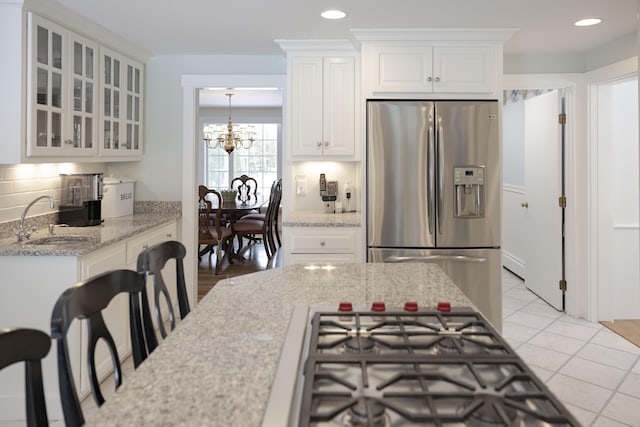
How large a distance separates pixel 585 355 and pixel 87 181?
3632mm

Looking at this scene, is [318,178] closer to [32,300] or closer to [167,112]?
[167,112]

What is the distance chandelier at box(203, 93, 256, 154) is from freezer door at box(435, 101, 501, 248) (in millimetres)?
4819

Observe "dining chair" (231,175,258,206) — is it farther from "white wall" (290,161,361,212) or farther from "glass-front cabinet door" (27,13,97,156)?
"glass-front cabinet door" (27,13,97,156)

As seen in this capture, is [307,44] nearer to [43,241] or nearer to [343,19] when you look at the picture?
[343,19]

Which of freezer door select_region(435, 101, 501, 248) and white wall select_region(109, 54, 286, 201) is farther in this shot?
white wall select_region(109, 54, 286, 201)

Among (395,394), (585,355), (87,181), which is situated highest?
(87,181)

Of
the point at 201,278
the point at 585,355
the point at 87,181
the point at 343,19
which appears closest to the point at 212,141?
the point at 201,278

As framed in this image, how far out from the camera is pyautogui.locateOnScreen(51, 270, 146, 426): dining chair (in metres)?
1.05

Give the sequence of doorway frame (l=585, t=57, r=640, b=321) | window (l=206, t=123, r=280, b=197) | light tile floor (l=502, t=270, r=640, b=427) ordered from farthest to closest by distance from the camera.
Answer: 1. window (l=206, t=123, r=280, b=197)
2. doorway frame (l=585, t=57, r=640, b=321)
3. light tile floor (l=502, t=270, r=640, b=427)

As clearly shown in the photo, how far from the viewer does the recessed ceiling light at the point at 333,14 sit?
325 cm

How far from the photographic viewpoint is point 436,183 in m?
3.69

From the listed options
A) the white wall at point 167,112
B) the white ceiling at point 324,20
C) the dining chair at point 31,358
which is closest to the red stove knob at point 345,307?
the dining chair at point 31,358

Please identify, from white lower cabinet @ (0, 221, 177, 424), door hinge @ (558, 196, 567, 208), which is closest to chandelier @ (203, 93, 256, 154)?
door hinge @ (558, 196, 567, 208)

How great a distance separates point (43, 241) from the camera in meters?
3.22
